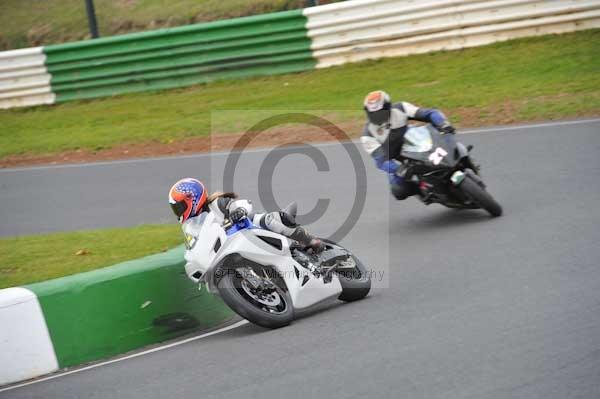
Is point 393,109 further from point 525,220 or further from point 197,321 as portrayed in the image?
point 197,321

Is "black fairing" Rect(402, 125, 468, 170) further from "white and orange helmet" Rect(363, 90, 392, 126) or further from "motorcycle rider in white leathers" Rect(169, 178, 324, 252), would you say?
"motorcycle rider in white leathers" Rect(169, 178, 324, 252)

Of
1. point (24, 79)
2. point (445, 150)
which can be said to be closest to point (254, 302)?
point (445, 150)

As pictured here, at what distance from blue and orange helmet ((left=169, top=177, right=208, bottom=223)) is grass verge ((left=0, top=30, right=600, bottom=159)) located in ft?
25.0

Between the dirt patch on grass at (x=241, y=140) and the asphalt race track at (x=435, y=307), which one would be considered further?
the dirt patch on grass at (x=241, y=140)

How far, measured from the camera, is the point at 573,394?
4.82m

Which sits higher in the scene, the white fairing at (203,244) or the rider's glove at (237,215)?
the rider's glove at (237,215)

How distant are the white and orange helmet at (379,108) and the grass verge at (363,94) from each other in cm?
461

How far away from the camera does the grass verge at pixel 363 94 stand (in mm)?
14500

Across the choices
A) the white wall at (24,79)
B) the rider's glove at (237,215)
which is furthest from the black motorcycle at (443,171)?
the white wall at (24,79)

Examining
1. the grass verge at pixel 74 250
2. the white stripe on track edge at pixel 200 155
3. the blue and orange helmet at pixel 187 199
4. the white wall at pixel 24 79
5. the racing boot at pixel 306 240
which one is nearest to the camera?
the blue and orange helmet at pixel 187 199

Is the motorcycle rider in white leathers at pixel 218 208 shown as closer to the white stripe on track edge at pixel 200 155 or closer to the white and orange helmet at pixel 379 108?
the white and orange helmet at pixel 379 108

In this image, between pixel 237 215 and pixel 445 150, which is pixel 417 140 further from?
pixel 237 215

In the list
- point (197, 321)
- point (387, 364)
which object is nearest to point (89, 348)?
point (197, 321)

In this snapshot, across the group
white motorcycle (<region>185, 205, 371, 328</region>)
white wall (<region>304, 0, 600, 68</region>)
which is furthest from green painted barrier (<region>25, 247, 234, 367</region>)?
white wall (<region>304, 0, 600, 68</region>)
